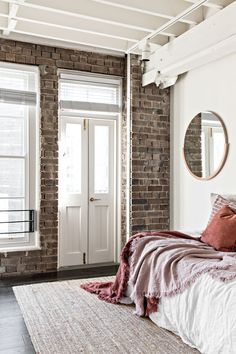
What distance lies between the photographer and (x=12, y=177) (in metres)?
4.43

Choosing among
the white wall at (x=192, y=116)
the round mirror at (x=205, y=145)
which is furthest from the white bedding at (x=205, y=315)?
the round mirror at (x=205, y=145)

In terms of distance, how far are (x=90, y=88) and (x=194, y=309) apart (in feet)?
10.9

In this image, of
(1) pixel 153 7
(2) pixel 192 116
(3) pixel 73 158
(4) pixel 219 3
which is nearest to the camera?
(4) pixel 219 3

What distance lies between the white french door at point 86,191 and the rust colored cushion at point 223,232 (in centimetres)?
197

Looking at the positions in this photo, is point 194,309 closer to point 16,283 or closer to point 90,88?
point 16,283

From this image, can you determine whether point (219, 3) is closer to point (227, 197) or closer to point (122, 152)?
point (227, 197)

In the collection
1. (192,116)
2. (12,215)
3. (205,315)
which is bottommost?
(205,315)

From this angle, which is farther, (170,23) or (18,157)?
(18,157)

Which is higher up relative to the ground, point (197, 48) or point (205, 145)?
point (197, 48)

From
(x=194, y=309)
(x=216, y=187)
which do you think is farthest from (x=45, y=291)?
(x=216, y=187)

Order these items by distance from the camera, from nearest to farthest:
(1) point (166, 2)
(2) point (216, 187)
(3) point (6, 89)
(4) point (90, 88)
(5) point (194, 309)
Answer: (5) point (194, 309) → (1) point (166, 2) → (2) point (216, 187) → (3) point (6, 89) → (4) point (90, 88)

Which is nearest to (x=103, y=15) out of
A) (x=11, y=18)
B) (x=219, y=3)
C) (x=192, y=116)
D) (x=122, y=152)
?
(x=11, y=18)

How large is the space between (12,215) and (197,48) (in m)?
2.91

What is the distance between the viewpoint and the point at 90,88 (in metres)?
4.82
